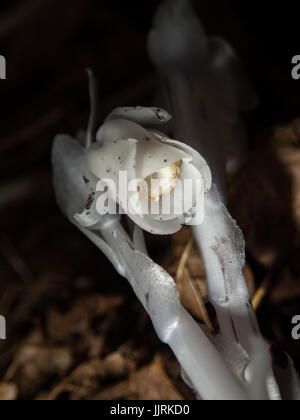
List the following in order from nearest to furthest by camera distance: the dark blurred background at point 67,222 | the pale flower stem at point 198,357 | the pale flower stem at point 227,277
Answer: the pale flower stem at point 198,357, the pale flower stem at point 227,277, the dark blurred background at point 67,222

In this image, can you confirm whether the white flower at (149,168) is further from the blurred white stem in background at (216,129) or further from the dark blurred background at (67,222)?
the dark blurred background at (67,222)

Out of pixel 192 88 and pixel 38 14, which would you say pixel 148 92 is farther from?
pixel 38 14

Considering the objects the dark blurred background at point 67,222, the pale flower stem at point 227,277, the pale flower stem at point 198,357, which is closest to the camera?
the pale flower stem at point 198,357

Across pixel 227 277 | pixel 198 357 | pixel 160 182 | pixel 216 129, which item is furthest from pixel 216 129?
pixel 198 357

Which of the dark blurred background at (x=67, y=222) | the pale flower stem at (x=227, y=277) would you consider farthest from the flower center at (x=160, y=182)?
the dark blurred background at (x=67, y=222)

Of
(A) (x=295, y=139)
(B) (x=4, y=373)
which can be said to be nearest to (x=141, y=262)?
(B) (x=4, y=373)

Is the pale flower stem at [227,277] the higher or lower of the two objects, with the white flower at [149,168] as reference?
lower
